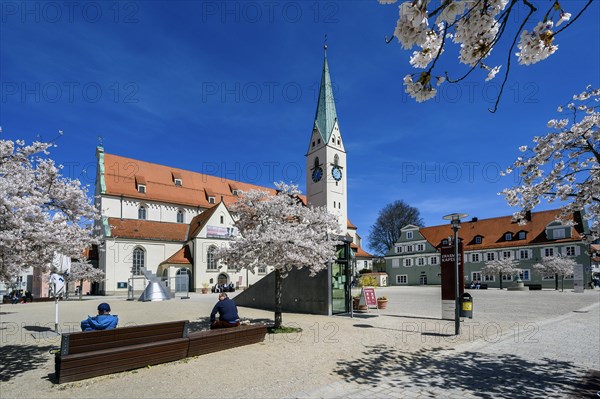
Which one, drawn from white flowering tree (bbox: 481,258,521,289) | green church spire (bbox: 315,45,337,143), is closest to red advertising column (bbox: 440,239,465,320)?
white flowering tree (bbox: 481,258,521,289)

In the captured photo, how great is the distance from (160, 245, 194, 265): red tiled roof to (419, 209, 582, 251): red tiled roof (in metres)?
38.6

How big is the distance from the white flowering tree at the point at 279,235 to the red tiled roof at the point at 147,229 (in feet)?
109

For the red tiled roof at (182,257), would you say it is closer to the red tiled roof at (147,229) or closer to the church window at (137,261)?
the red tiled roof at (147,229)

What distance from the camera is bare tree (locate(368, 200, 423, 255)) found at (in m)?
74.1

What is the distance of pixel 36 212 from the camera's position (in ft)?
22.9

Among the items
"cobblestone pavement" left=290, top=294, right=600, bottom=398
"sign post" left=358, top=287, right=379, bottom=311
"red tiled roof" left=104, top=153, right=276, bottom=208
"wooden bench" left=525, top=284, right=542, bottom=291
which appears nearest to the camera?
Answer: "cobblestone pavement" left=290, top=294, right=600, bottom=398

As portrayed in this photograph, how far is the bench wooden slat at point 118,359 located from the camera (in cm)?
661

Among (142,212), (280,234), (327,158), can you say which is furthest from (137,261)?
(280,234)

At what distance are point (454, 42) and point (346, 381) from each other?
5.97 m

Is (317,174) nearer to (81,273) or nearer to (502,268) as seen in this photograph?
(502,268)

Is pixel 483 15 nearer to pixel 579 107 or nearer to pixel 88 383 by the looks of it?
pixel 579 107

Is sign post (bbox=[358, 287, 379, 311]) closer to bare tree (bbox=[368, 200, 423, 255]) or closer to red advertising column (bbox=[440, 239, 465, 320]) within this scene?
red advertising column (bbox=[440, 239, 465, 320])

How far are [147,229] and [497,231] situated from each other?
167 feet

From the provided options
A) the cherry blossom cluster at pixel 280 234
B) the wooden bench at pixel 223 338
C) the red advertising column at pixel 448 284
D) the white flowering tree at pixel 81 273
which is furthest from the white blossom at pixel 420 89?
the white flowering tree at pixel 81 273
